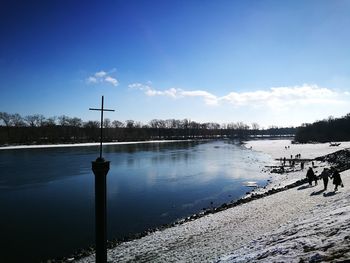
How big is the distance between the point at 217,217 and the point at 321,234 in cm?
1134

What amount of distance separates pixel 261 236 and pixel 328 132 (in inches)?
5992

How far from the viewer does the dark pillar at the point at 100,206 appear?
7159 mm

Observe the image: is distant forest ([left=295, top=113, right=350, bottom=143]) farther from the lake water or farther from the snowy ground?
the snowy ground

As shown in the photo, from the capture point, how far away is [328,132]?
478 ft

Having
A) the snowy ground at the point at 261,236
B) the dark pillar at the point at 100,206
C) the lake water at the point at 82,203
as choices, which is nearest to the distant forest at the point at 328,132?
the lake water at the point at 82,203

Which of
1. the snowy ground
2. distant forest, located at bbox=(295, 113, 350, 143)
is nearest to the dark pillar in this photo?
the snowy ground

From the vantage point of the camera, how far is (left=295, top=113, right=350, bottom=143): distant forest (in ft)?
451

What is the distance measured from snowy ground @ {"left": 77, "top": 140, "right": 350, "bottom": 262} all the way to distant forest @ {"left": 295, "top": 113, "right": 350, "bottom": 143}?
434 ft

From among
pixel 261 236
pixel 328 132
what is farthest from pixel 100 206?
pixel 328 132

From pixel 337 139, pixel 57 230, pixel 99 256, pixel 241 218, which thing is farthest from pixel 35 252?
pixel 337 139

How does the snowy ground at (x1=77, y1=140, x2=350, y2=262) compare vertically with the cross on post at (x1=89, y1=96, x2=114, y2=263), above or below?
below

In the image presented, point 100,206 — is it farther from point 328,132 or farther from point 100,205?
point 328,132

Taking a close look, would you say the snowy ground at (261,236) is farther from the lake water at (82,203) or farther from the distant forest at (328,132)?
the distant forest at (328,132)

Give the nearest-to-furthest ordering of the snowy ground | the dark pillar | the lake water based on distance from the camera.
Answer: the dark pillar, the snowy ground, the lake water
